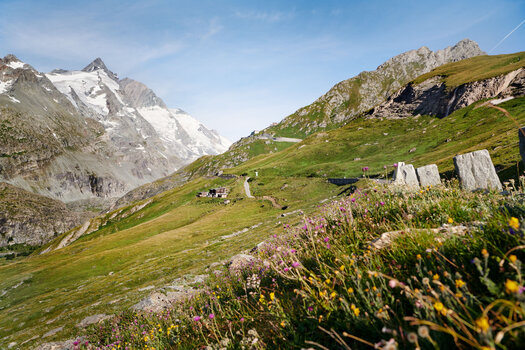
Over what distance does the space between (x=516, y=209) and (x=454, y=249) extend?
5.96 feet

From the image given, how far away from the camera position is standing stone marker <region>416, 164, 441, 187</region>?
57.7 ft

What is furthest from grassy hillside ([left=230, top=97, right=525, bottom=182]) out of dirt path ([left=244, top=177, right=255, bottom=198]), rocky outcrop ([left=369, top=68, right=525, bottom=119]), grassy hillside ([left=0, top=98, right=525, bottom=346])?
dirt path ([left=244, top=177, right=255, bottom=198])

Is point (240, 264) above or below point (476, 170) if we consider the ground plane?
above

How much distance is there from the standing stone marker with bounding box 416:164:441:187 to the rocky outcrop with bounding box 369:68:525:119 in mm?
79122

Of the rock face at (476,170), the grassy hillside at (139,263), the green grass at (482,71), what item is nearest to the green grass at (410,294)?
the rock face at (476,170)

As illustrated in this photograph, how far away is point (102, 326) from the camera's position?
13711mm

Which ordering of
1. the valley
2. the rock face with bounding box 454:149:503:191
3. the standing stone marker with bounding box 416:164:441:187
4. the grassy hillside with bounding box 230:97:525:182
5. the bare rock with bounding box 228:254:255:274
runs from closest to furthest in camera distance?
the valley < the bare rock with bounding box 228:254:255:274 < the rock face with bounding box 454:149:503:191 < the standing stone marker with bounding box 416:164:441:187 < the grassy hillside with bounding box 230:97:525:182

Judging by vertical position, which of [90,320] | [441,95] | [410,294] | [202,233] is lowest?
[202,233]

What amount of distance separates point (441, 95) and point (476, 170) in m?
112

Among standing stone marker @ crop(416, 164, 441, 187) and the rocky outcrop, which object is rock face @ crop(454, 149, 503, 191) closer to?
standing stone marker @ crop(416, 164, 441, 187)

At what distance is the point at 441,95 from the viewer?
103m

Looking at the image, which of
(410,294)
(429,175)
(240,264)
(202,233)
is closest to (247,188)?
(202,233)

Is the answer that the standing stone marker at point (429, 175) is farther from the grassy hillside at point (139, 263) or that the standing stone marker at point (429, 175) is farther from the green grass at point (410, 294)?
the grassy hillside at point (139, 263)

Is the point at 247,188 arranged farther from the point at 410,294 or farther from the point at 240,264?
the point at 410,294
